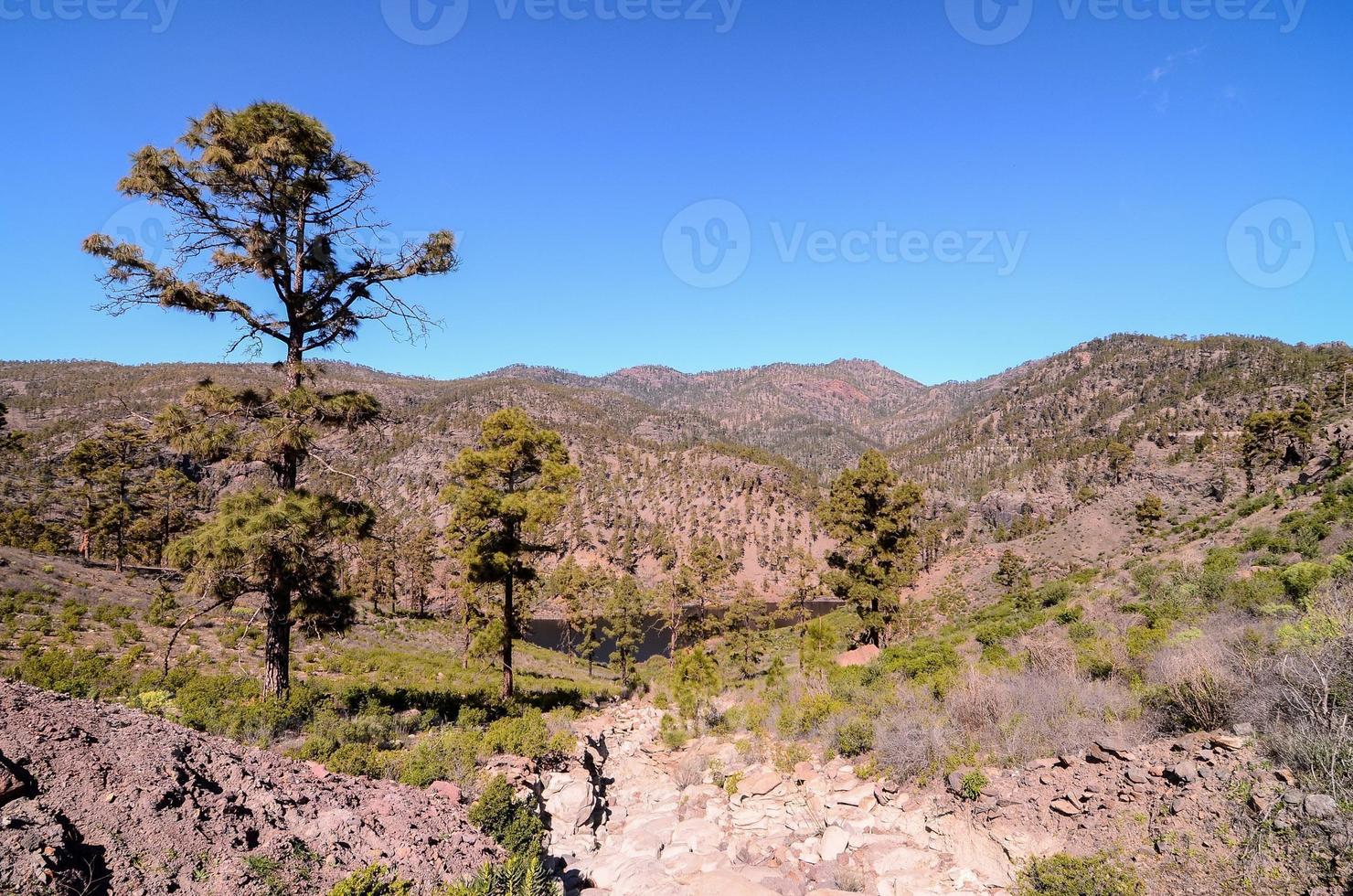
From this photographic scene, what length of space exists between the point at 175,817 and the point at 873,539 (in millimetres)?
24739

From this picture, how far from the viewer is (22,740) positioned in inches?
173

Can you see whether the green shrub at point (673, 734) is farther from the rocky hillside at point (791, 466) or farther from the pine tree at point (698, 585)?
the rocky hillside at point (791, 466)

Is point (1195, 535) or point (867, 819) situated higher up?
point (1195, 535)

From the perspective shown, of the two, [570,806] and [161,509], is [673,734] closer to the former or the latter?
[570,806]

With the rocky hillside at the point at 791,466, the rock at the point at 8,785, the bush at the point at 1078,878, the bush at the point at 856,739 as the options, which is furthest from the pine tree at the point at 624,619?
the rocky hillside at the point at 791,466

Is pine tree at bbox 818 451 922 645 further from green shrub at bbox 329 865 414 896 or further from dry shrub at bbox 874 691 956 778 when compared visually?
green shrub at bbox 329 865 414 896

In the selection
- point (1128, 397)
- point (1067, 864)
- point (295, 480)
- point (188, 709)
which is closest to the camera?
point (1067, 864)

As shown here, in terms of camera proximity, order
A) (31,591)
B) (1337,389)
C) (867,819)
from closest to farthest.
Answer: (867,819) → (31,591) → (1337,389)

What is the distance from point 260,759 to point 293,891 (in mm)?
2303

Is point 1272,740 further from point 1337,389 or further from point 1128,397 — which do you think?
point 1128,397

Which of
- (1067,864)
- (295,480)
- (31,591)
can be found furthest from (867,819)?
(31,591)

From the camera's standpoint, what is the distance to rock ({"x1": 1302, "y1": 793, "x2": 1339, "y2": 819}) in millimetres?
4969

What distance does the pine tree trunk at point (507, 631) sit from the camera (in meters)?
16.2

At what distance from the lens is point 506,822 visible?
6766mm
